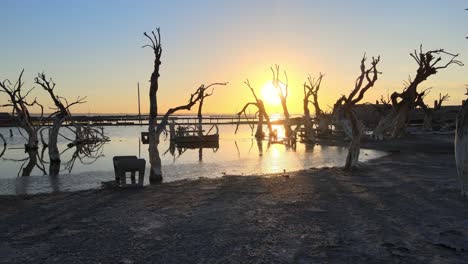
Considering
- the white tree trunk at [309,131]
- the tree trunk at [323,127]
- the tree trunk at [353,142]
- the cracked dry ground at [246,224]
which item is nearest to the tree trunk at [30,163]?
the cracked dry ground at [246,224]

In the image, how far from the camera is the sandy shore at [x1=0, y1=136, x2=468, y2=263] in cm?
698

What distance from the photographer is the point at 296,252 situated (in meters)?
6.98

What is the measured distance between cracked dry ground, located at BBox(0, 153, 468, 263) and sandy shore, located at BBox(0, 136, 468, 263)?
0.06 feet

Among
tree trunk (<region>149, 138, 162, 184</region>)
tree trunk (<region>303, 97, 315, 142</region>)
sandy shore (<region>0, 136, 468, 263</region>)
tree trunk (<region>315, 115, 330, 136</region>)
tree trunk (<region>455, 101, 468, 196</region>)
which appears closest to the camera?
sandy shore (<region>0, 136, 468, 263</region>)

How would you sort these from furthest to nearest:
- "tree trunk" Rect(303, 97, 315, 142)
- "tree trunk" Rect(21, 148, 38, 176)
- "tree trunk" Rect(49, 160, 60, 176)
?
"tree trunk" Rect(303, 97, 315, 142) → "tree trunk" Rect(21, 148, 38, 176) → "tree trunk" Rect(49, 160, 60, 176)

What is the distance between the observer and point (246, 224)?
8773 mm

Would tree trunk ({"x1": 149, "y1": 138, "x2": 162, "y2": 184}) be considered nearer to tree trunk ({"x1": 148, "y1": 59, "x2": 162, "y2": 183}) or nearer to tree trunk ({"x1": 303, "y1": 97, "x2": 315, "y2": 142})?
tree trunk ({"x1": 148, "y1": 59, "x2": 162, "y2": 183})

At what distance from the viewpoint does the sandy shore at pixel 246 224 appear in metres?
6.98

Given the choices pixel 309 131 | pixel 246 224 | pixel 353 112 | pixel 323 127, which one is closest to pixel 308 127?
pixel 309 131

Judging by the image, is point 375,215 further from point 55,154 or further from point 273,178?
point 55,154

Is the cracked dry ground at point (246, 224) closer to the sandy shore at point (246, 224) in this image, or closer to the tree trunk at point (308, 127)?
the sandy shore at point (246, 224)

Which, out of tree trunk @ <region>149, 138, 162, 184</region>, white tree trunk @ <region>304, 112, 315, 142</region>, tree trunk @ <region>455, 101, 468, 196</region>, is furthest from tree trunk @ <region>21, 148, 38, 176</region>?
white tree trunk @ <region>304, 112, 315, 142</region>

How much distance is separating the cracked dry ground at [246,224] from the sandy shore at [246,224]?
0.02 m

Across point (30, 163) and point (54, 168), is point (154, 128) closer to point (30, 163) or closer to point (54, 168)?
point (54, 168)
